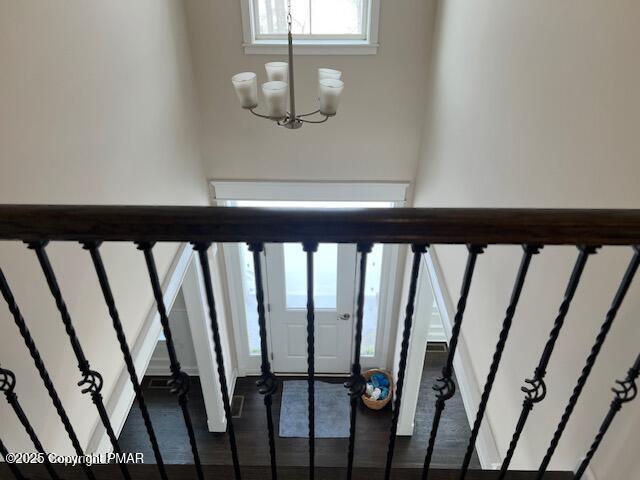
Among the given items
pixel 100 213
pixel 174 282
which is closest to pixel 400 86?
pixel 174 282

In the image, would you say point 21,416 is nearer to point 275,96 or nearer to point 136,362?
point 136,362

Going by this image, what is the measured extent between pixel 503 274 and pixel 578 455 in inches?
32.1

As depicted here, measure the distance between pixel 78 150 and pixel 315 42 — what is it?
6.93ft

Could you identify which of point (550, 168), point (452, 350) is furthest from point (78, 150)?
point (550, 168)

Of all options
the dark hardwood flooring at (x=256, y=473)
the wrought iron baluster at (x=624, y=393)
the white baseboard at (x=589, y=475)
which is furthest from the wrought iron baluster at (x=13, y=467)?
the white baseboard at (x=589, y=475)

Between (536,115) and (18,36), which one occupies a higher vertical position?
(18,36)

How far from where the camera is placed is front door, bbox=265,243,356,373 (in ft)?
Answer: 15.0

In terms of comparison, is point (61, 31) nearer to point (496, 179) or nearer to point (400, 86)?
point (496, 179)

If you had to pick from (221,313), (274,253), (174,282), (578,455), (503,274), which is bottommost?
(221,313)

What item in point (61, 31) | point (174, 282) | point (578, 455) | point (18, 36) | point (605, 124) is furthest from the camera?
point (174, 282)

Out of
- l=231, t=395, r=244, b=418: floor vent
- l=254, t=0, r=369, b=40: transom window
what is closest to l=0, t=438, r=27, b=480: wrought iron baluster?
l=254, t=0, r=369, b=40: transom window

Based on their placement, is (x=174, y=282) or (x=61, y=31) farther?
(x=174, y=282)

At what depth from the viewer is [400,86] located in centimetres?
363

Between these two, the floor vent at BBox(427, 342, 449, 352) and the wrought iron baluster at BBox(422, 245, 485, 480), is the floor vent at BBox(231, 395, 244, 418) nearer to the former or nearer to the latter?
the floor vent at BBox(427, 342, 449, 352)
